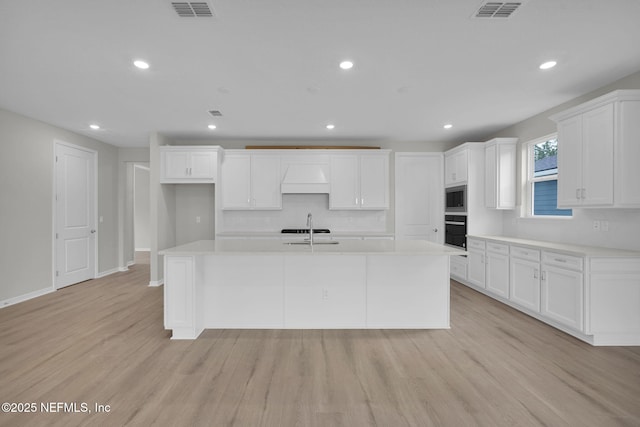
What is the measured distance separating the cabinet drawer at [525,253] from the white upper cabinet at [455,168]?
1646 millimetres

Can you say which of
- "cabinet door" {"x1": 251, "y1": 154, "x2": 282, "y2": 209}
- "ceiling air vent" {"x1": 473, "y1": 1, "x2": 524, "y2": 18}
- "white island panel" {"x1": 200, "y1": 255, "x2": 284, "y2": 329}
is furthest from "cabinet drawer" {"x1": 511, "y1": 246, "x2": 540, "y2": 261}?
"cabinet door" {"x1": 251, "y1": 154, "x2": 282, "y2": 209}

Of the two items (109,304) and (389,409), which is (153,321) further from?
(389,409)

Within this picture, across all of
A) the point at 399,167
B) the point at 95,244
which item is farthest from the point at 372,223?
the point at 95,244

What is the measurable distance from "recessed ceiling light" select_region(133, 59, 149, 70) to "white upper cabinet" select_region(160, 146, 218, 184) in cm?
241

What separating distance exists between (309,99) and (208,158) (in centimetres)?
245

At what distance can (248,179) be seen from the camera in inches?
217

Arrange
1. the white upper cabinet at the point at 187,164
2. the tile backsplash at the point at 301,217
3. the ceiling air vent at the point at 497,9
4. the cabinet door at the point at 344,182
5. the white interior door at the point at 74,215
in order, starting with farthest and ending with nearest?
1. the tile backsplash at the point at 301,217
2. the cabinet door at the point at 344,182
3. the white upper cabinet at the point at 187,164
4. the white interior door at the point at 74,215
5. the ceiling air vent at the point at 497,9

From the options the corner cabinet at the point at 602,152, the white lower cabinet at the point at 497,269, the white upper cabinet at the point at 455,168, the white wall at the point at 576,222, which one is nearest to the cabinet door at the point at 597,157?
the corner cabinet at the point at 602,152

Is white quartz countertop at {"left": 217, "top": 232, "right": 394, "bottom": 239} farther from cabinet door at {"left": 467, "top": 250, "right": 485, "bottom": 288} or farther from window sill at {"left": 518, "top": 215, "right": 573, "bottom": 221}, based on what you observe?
window sill at {"left": 518, "top": 215, "right": 573, "bottom": 221}

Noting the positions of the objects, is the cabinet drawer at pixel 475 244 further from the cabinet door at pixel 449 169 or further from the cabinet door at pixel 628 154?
the cabinet door at pixel 628 154

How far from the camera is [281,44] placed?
2506 millimetres

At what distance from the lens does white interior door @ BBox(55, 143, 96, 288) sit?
4961 mm

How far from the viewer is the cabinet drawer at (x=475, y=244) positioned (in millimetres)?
4565

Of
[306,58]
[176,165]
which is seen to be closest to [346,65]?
[306,58]
